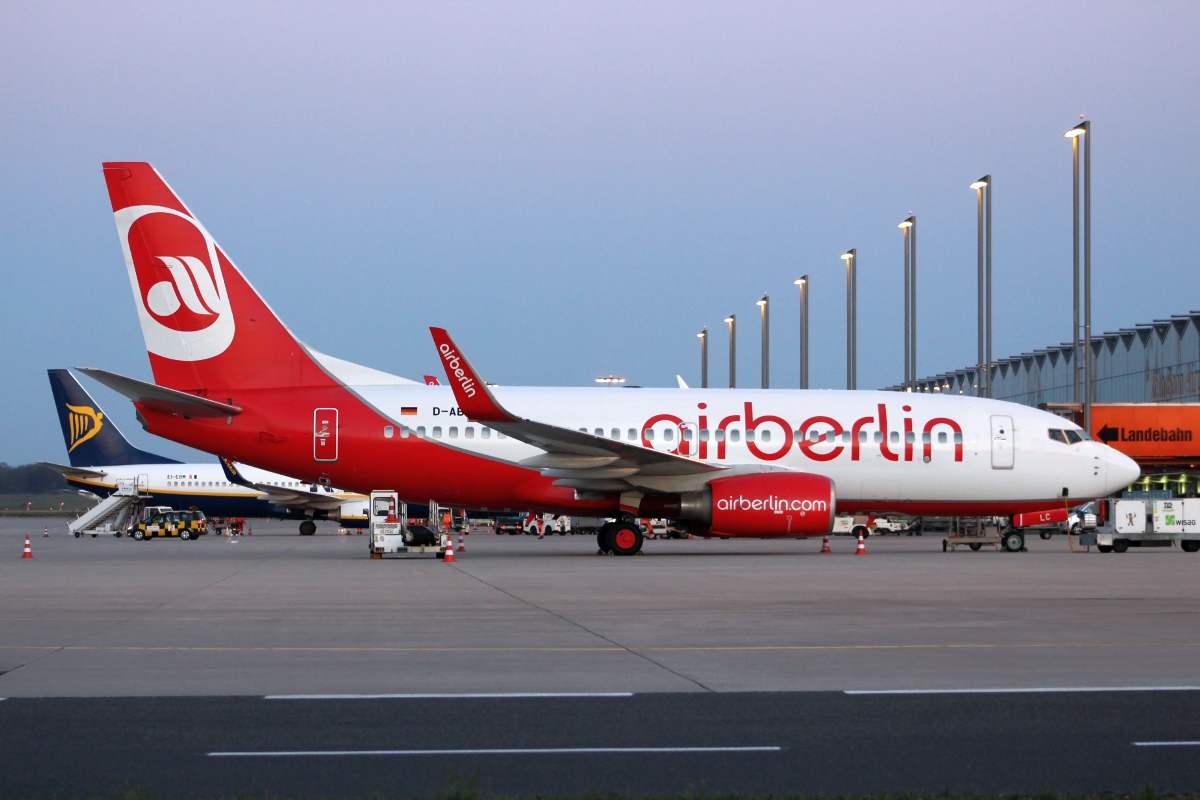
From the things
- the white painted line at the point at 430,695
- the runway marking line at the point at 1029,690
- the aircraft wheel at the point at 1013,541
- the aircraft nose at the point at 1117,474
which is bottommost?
the aircraft wheel at the point at 1013,541

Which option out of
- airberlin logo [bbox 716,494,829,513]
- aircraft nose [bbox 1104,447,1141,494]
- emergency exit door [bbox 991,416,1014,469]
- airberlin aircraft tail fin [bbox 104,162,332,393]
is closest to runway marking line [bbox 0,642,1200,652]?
airberlin logo [bbox 716,494,829,513]

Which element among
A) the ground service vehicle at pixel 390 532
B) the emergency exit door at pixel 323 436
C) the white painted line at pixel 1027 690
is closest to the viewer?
the white painted line at pixel 1027 690

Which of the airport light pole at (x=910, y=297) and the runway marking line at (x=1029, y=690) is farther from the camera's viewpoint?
the airport light pole at (x=910, y=297)

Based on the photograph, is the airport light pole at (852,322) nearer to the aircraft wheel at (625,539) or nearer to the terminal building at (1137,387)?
the terminal building at (1137,387)

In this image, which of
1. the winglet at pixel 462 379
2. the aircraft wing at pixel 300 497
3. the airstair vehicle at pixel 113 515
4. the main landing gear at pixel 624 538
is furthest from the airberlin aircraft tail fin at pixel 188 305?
the aircraft wing at pixel 300 497

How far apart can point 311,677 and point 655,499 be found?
1844 cm

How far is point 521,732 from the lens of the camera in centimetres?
686

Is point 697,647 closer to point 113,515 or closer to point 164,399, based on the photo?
point 164,399

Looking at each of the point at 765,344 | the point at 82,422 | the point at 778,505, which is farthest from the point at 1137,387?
the point at 82,422

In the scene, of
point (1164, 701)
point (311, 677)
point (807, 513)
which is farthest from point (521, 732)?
point (807, 513)

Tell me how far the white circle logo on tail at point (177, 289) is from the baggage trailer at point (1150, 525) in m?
21.5

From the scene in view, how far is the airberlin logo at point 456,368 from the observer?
24.3 m

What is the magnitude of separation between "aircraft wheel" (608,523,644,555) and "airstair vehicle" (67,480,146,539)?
3428 centimetres

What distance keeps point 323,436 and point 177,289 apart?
171 inches
